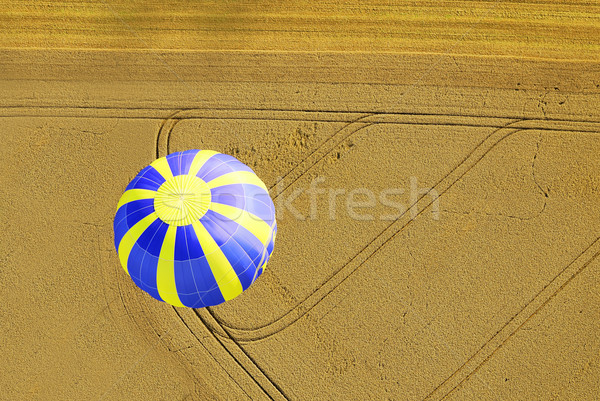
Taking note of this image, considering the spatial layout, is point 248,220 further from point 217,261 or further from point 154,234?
point 154,234

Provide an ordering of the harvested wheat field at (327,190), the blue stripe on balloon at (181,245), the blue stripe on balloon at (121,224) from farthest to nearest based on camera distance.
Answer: the harvested wheat field at (327,190), the blue stripe on balloon at (121,224), the blue stripe on balloon at (181,245)

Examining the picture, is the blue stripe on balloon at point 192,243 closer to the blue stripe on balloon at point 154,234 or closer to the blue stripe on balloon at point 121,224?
the blue stripe on balloon at point 154,234

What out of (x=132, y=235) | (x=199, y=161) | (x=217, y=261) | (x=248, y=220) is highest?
(x=199, y=161)

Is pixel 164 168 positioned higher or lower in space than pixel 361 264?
higher

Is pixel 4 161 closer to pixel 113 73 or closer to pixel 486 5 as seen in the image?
pixel 113 73

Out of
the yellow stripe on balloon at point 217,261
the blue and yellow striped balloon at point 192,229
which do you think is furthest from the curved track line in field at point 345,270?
the yellow stripe on balloon at point 217,261

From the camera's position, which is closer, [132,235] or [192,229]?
[192,229]

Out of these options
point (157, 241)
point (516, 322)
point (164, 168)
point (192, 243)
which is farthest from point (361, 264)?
point (164, 168)

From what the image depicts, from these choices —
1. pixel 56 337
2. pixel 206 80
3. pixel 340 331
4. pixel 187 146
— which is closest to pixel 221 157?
pixel 187 146
